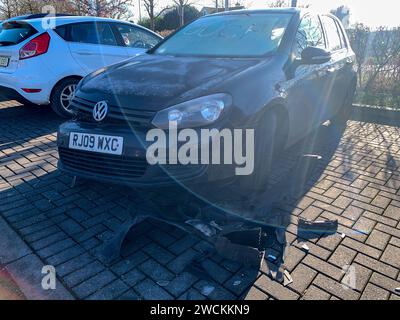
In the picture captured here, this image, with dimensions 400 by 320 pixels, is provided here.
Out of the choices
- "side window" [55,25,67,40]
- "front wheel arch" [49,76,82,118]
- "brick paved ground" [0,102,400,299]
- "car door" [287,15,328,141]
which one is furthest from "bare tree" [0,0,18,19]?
"car door" [287,15,328,141]

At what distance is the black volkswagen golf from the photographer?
2.38 m

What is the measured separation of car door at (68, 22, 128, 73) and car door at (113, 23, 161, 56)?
0.14 metres

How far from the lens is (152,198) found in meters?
2.89

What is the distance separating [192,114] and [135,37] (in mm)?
4385

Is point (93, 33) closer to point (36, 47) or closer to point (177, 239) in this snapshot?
point (36, 47)

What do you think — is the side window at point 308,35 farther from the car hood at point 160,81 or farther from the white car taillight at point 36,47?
the white car taillight at point 36,47

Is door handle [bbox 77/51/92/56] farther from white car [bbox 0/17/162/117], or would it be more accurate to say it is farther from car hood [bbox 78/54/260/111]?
car hood [bbox 78/54/260/111]

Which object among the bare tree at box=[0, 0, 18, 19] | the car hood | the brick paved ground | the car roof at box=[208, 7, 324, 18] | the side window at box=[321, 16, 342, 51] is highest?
the bare tree at box=[0, 0, 18, 19]

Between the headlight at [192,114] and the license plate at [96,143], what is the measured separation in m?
0.34

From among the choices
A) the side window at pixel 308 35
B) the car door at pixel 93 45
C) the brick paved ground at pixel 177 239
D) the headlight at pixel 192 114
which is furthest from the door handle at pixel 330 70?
the car door at pixel 93 45

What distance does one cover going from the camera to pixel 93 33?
5562 millimetres

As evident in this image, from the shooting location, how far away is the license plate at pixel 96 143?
2.45 metres

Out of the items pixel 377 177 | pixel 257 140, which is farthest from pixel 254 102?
pixel 377 177

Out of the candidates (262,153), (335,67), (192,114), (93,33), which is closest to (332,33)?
(335,67)
